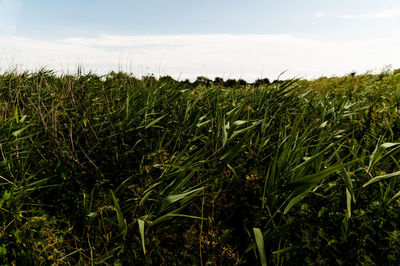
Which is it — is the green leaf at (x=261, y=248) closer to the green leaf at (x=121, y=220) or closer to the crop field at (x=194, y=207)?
the crop field at (x=194, y=207)

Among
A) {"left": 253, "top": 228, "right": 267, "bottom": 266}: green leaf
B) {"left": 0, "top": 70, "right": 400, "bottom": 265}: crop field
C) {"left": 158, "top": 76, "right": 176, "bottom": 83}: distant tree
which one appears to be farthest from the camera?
{"left": 158, "top": 76, "right": 176, "bottom": 83}: distant tree

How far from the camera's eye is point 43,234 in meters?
1.77

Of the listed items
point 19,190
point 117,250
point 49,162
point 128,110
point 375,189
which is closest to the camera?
point 117,250

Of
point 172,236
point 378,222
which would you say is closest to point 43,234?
point 172,236

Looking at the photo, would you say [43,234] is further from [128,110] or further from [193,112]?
[193,112]

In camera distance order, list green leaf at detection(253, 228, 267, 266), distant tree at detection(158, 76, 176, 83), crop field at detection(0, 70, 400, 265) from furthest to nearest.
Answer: distant tree at detection(158, 76, 176, 83), crop field at detection(0, 70, 400, 265), green leaf at detection(253, 228, 267, 266)

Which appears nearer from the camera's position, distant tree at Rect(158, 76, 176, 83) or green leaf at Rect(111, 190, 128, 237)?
green leaf at Rect(111, 190, 128, 237)

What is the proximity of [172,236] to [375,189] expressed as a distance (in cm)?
150

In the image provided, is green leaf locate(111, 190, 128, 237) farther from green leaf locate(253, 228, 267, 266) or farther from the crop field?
green leaf locate(253, 228, 267, 266)

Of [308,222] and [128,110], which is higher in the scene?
[128,110]

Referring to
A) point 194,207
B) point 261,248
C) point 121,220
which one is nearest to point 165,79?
point 194,207

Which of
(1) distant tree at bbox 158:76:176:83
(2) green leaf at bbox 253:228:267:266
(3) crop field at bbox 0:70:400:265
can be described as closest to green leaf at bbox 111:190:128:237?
(3) crop field at bbox 0:70:400:265

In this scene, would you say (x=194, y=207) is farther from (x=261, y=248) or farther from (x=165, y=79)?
(x=165, y=79)

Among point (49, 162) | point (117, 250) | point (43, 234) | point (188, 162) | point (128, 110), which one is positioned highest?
point (128, 110)
